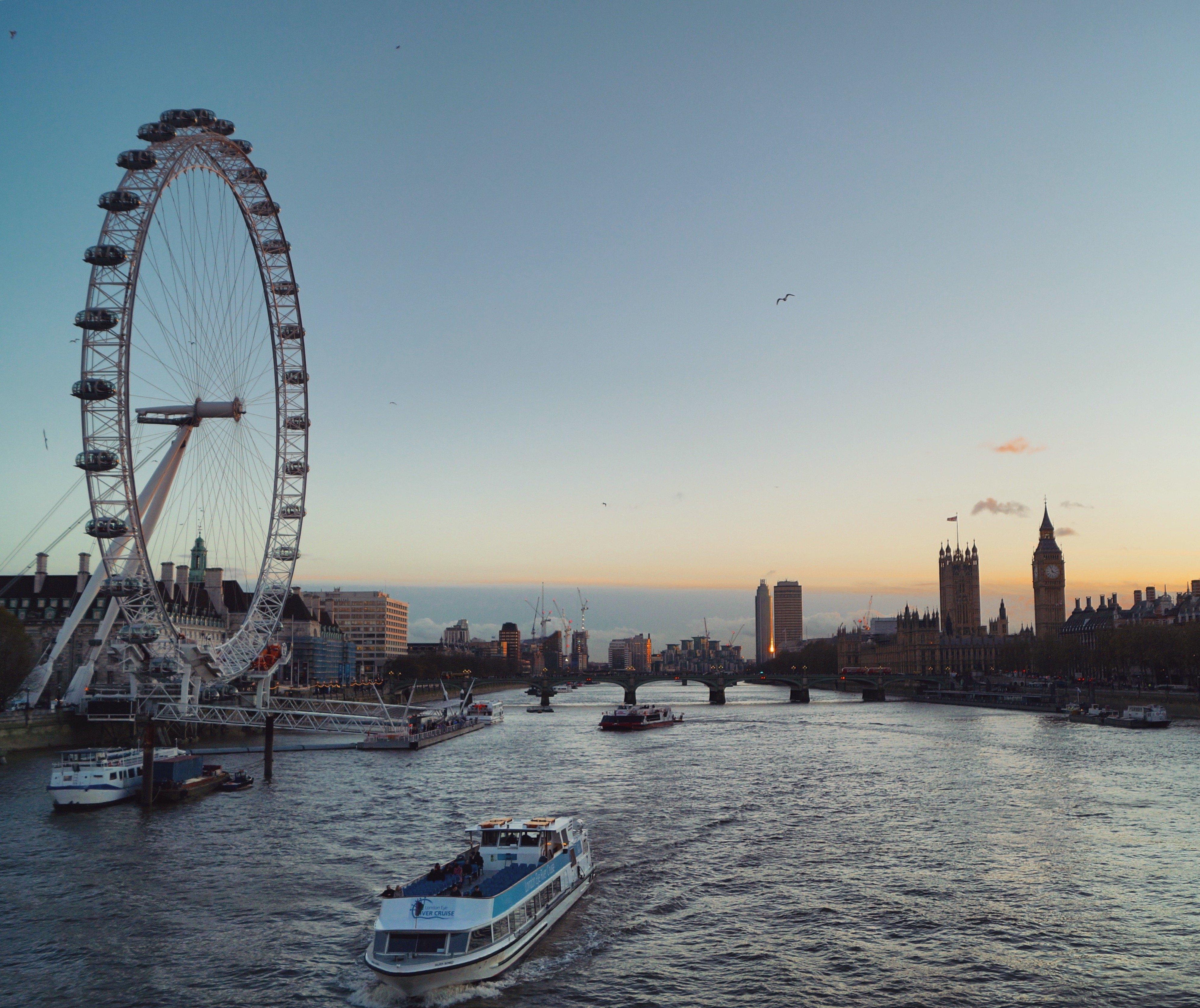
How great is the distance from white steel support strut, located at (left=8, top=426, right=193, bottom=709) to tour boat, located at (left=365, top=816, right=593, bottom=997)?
2055 inches

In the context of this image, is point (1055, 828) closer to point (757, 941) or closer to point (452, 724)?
point (757, 941)

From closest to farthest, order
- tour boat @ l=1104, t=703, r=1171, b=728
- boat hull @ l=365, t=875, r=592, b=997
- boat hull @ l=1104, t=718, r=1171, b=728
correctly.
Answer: boat hull @ l=365, t=875, r=592, b=997 → boat hull @ l=1104, t=718, r=1171, b=728 → tour boat @ l=1104, t=703, r=1171, b=728

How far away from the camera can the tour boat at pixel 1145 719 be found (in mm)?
111625

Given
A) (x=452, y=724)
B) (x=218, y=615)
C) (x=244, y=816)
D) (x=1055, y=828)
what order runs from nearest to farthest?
(x=1055, y=828)
(x=244, y=816)
(x=452, y=724)
(x=218, y=615)

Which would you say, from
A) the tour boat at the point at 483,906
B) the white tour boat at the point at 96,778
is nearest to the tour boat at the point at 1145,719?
the tour boat at the point at 483,906

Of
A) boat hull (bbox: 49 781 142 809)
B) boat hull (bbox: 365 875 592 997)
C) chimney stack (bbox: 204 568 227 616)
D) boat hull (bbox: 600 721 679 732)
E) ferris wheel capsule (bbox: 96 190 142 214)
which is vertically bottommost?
boat hull (bbox: 600 721 679 732)

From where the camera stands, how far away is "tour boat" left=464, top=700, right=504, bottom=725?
139 meters

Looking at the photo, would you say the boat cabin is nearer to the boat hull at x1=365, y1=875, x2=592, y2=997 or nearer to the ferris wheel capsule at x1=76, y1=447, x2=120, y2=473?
the boat hull at x1=365, y1=875, x2=592, y2=997

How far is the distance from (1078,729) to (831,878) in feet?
276

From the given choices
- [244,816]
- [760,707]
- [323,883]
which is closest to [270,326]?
[244,816]

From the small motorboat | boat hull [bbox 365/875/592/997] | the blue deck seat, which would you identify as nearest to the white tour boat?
the small motorboat

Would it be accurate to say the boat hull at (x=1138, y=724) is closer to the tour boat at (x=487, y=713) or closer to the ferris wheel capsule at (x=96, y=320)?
the tour boat at (x=487, y=713)

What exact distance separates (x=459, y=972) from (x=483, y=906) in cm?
193

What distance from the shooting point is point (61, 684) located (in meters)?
114
